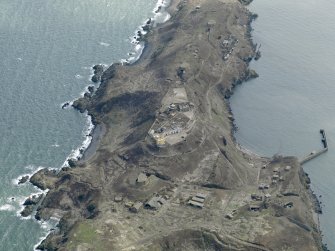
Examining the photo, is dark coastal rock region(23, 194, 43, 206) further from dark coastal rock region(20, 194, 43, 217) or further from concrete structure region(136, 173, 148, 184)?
concrete structure region(136, 173, 148, 184)

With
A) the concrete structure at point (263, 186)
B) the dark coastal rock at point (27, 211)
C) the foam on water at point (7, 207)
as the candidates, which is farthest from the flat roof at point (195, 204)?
the foam on water at point (7, 207)

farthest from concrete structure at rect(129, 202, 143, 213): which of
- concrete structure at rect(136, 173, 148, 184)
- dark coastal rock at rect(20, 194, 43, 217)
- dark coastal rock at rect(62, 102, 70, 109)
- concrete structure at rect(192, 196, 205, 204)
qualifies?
dark coastal rock at rect(62, 102, 70, 109)

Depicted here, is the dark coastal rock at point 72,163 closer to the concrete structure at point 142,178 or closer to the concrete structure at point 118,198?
the concrete structure at point 118,198

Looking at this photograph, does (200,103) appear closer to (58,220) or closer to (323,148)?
(323,148)

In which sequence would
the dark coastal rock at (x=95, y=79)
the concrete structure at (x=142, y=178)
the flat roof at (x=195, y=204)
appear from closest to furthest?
the flat roof at (x=195, y=204), the concrete structure at (x=142, y=178), the dark coastal rock at (x=95, y=79)

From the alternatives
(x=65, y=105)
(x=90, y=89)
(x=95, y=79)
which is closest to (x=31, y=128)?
(x=65, y=105)

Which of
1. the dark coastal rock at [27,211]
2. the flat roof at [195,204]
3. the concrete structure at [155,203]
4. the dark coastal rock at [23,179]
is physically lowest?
the flat roof at [195,204]

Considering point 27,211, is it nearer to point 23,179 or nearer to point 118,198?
point 23,179
